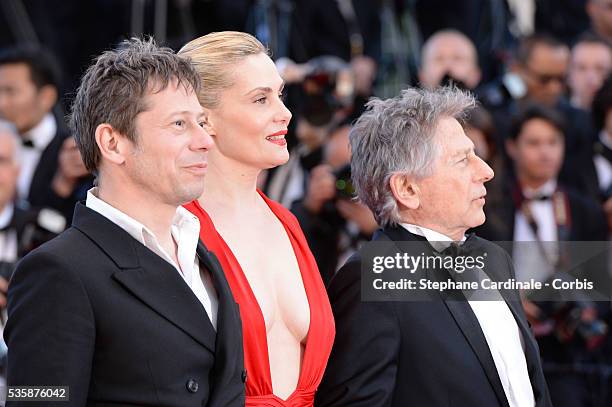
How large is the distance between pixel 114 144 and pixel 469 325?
1.11 metres

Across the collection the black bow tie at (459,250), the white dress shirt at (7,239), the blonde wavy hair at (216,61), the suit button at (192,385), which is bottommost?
the suit button at (192,385)

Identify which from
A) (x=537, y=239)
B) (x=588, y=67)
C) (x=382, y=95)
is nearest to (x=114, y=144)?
(x=537, y=239)

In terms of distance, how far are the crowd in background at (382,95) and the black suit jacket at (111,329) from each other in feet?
3.57

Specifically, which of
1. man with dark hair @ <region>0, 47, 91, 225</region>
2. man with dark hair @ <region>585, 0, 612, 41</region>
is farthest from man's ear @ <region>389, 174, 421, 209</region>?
man with dark hair @ <region>585, 0, 612, 41</region>

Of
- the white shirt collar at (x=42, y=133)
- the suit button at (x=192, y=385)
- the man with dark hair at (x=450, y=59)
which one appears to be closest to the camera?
the suit button at (x=192, y=385)

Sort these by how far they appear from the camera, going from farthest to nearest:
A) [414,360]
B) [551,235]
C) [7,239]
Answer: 1. [551,235]
2. [7,239]
3. [414,360]

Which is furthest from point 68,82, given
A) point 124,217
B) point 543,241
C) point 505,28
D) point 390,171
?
point 124,217

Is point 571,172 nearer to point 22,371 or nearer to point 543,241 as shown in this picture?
point 543,241

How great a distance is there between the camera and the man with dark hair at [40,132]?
215 inches

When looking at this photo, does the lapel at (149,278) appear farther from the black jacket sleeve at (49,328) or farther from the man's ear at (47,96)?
the man's ear at (47,96)

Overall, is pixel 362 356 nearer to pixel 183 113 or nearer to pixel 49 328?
pixel 183 113

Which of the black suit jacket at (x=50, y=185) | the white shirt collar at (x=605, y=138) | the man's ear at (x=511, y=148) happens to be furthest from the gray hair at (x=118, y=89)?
the white shirt collar at (x=605, y=138)

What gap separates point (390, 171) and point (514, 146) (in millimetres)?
2683

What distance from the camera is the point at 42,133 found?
5883mm
